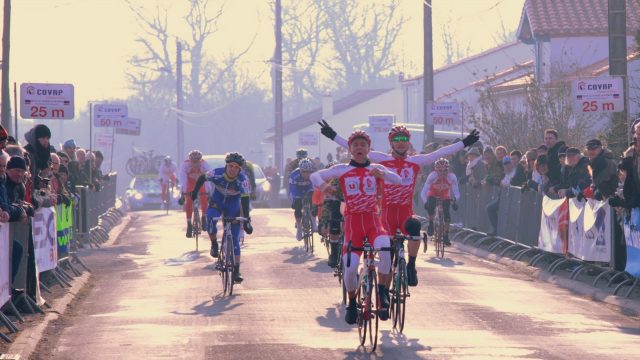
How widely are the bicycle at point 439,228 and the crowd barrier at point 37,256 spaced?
6120mm

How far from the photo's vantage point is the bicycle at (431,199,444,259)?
2444 cm

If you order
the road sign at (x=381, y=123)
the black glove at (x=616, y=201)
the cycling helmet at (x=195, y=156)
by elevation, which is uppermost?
the road sign at (x=381, y=123)

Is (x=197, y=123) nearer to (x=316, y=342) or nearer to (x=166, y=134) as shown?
(x=166, y=134)

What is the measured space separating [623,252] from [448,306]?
307 cm

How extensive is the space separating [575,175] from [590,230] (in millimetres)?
1642

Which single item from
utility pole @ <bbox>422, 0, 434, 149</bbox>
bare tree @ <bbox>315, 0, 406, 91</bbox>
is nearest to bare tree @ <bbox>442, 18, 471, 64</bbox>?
bare tree @ <bbox>315, 0, 406, 91</bbox>

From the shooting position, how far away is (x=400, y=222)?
50.0ft

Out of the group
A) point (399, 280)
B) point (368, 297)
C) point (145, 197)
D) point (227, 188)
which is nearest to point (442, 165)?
point (227, 188)

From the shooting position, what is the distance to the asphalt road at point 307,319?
42.3 ft

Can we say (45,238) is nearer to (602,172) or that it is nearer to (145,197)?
(602,172)

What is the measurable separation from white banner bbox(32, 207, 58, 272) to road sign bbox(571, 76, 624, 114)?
811 cm

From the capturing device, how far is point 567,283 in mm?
19734

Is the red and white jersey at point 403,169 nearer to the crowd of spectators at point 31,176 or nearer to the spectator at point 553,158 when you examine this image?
the crowd of spectators at point 31,176

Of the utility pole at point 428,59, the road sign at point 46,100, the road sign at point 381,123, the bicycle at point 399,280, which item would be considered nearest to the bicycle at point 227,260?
the bicycle at point 399,280
